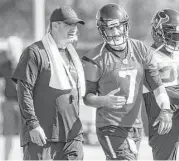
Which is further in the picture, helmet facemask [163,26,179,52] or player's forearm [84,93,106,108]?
helmet facemask [163,26,179,52]

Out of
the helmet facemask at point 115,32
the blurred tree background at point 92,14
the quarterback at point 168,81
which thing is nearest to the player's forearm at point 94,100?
the helmet facemask at point 115,32

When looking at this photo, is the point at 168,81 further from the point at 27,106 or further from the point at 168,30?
the point at 27,106

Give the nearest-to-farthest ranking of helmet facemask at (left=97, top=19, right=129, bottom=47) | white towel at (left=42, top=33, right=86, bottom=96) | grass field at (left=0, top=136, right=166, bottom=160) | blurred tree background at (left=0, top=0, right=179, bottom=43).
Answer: white towel at (left=42, top=33, right=86, bottom=96) < helmet facemask at (left=97, top=19, right=129, bottom=47) < grass field at (left=0, top=136, right=166, bottom=160) < blurred tree background at (left=0, top=0, right=179, bottom=43)

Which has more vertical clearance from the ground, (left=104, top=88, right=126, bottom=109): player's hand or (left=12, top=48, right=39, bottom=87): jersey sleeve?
(left=12, top=48, right=39, bottom=87): jersey sleeve

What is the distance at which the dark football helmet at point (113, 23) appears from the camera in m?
6.30

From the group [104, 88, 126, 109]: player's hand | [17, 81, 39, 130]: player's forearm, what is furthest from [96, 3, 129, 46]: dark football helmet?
[17, 81, 39, 130]: player's forearm

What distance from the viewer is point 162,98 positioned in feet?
21.0

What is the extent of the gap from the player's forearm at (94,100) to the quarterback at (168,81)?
0.90m

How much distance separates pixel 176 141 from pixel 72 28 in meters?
1.61

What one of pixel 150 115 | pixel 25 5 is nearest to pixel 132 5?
pixel 25 5

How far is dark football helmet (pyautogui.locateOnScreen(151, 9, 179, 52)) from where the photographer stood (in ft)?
23.0

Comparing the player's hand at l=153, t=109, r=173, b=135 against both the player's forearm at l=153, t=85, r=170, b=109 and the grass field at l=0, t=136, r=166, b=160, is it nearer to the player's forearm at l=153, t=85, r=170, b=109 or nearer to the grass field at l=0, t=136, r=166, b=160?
the player's forearm at l=153, t=85, r=170, b=109

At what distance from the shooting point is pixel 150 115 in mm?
7004

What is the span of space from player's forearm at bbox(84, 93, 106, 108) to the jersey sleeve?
0.53 metres
